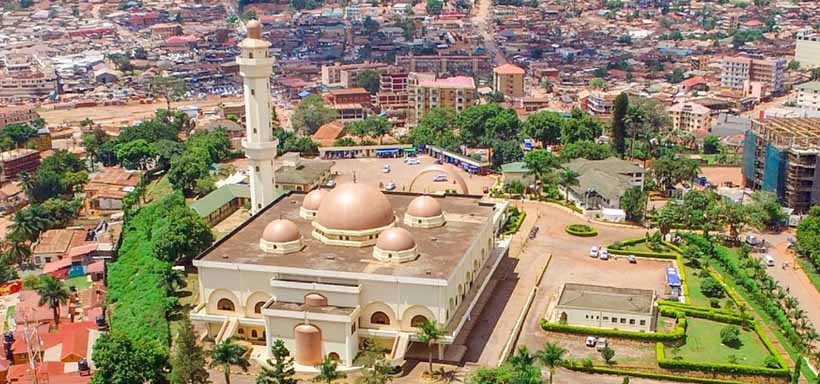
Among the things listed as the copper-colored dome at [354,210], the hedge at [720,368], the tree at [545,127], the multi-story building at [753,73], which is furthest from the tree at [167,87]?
the hedge at [720,368]

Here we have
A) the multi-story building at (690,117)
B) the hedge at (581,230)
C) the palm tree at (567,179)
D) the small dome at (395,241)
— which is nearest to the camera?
the small dome at (395,241)

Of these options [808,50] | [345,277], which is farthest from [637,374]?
[808,50]

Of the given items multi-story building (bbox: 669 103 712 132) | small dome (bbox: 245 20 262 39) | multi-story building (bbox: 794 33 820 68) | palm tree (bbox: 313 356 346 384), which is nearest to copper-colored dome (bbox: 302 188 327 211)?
small dome (bbox: 245 20 262 39)

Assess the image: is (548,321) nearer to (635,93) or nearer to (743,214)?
(743,214)

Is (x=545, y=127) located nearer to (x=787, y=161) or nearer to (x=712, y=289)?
(x=787, y=161)

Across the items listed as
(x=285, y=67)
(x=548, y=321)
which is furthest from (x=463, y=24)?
(x=548, y=321)

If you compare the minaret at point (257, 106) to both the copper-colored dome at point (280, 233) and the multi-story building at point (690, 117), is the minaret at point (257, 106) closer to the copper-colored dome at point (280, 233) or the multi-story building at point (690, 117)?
the copper-colored dome at point (280, 233)
